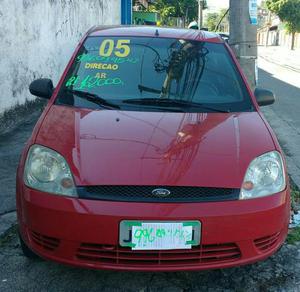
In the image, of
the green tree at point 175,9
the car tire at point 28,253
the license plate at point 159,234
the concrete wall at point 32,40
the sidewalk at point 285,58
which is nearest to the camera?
the license plate at point 159,234

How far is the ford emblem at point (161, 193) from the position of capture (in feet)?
8.55

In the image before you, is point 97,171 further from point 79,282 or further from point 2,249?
point 2,249

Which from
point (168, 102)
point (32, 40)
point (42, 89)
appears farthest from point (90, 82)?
point (32, 40)

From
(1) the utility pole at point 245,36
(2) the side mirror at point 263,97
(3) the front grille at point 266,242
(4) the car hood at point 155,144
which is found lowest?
(3) the front grille at point 266,242

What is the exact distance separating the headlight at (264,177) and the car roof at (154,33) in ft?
5.36

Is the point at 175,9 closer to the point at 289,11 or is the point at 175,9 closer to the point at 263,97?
the point at 289,11

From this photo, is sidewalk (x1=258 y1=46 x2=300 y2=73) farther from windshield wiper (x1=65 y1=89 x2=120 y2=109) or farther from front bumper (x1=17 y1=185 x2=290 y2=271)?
front bumper (x1=17 y1=185 x2=290 y2=271)

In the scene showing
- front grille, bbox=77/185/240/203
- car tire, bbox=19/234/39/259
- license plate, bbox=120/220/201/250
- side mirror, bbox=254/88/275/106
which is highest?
side mirror, bbox=254/88/275/106

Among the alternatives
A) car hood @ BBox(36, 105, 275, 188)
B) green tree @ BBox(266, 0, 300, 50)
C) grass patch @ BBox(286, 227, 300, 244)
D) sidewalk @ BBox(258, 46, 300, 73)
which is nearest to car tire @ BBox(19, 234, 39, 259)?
car hood @ BBox(36, 105, 275, 188)

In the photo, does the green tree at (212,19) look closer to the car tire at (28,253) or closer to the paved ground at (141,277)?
the paved ground at (141,277)

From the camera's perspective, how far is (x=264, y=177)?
112 inches

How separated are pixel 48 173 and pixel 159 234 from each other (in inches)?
30.4

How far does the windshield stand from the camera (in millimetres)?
3500

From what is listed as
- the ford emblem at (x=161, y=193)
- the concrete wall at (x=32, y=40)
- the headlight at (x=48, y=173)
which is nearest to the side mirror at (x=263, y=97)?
the ford emblem at (x=161, y=193)
